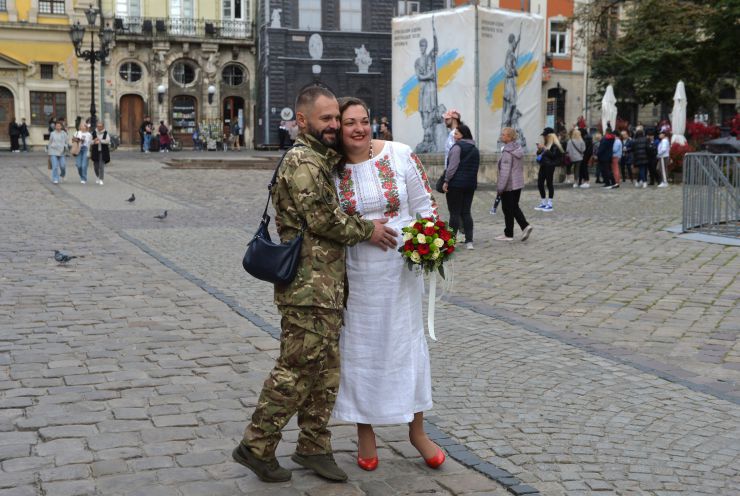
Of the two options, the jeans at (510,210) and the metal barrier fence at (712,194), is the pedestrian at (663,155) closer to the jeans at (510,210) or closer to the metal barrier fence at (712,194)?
the metal barrier fence at (712,194)

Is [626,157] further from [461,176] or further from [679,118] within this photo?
[461,176]

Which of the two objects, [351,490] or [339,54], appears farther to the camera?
[339,54]

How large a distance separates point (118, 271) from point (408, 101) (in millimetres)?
17412

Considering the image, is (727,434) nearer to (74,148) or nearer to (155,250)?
(155,250)

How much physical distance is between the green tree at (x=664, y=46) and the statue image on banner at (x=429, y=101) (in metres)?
8.83

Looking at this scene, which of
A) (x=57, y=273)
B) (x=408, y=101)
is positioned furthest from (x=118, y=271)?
(x=408, y=101)

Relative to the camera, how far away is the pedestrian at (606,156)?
994 inches

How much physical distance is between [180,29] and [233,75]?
12.1 ft

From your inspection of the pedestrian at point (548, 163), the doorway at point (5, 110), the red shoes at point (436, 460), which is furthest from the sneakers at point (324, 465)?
the doorway at point (5, 110)

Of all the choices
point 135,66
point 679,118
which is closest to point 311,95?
point 679,118

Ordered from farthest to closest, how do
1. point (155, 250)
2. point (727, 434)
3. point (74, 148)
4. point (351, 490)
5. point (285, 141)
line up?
point (285, 141) < point (74, 148) < point (155, 250) < point (727, 434) < point (351, 490)

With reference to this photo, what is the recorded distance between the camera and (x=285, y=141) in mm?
48438

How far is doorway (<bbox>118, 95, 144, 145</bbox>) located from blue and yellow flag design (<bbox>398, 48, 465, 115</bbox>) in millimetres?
26388

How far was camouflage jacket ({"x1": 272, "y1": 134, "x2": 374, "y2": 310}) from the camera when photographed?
162 inches
